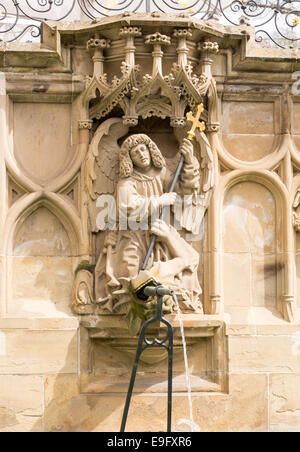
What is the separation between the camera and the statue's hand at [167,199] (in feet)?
24.8

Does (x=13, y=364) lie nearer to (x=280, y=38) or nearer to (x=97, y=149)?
(x=97, y=149)

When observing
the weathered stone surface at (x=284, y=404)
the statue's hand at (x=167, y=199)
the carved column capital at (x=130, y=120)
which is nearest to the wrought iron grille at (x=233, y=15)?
the carved column capital at (x=130, y=120)

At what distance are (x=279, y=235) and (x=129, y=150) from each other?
1486 mm

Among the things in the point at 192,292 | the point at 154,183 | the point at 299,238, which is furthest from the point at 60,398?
the point at 299,238

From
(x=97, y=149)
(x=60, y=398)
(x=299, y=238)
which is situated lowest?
(x=60, y=398)

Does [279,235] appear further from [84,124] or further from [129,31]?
[129,31]

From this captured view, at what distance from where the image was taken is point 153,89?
7598 mm

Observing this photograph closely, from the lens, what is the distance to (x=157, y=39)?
7.44 metres

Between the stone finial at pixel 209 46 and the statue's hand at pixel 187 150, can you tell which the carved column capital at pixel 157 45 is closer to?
the stone finial at pixel 209 46

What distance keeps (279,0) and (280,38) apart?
0.37 meters

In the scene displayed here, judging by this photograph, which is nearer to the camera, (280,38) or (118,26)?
(118,26)

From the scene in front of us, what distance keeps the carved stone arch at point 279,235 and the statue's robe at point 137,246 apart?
0.53 feet

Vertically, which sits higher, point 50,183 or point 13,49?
point 13,49

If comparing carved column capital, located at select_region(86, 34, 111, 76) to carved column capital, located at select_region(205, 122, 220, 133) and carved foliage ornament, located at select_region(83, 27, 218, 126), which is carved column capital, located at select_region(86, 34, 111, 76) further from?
carved column capital, located at select_region(205, 122, 220, 133)
